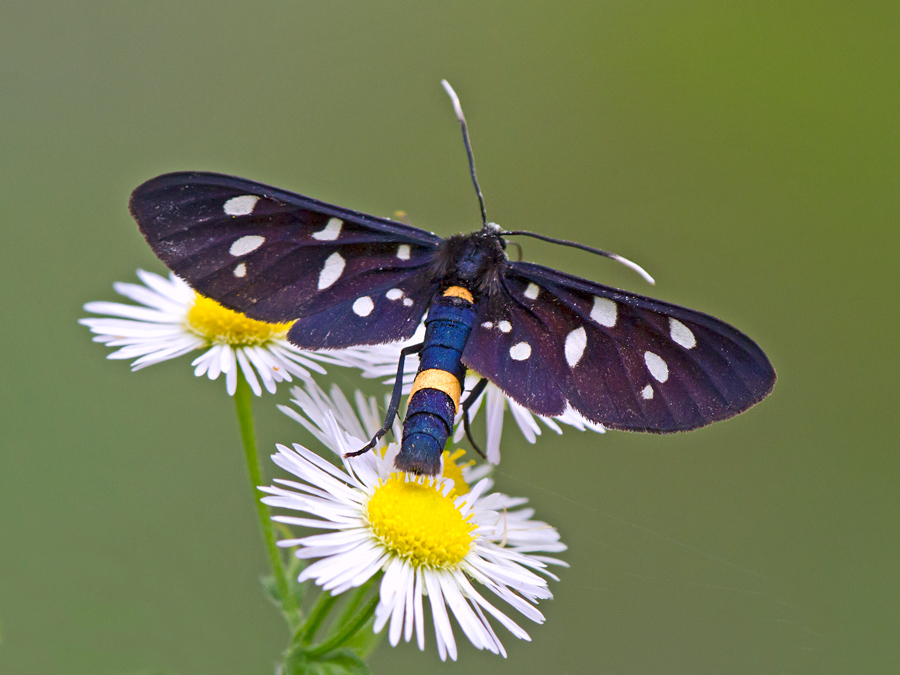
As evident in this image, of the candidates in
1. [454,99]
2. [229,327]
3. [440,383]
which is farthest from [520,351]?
[229,327]

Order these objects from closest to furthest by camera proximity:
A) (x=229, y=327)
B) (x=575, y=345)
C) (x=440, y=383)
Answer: (x=440, y=383), (x=575, y=345), (x=229, y=327)

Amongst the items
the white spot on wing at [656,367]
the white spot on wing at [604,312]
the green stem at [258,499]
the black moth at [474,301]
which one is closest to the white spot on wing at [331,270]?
the black moth at [474,301]

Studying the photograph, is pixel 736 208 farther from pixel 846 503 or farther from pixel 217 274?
pixel 217 274

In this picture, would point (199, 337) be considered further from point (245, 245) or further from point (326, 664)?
point (326, 664)

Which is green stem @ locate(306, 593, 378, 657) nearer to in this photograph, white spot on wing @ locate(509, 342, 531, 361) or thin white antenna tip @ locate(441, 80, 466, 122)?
white spot on wing @ locate(509, 342, 531, 361)

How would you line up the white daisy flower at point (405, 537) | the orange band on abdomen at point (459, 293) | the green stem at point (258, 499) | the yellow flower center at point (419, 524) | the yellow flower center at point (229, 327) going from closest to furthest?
1. the white daisy flower at point (405, 537)
2. the yellow flower center at point (419, 524)
3. the green stem at point (258, 499)
4. the orange band on abdomen at point (459, 293)
5. the yellow flower center at point (229, 327)

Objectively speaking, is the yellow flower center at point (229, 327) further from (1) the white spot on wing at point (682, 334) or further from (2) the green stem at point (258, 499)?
(1) the white spot on wing at point (682, 334)
